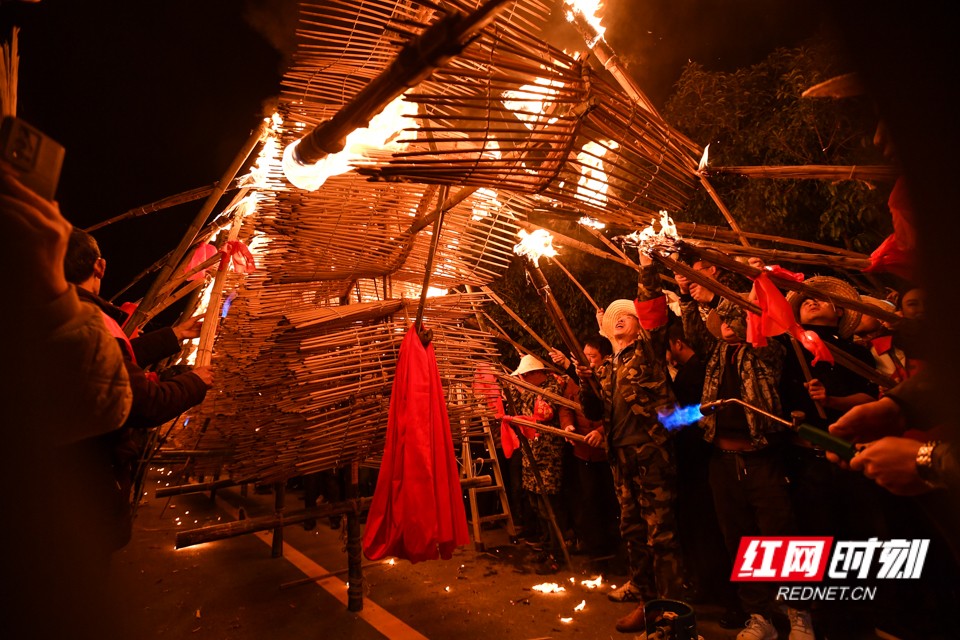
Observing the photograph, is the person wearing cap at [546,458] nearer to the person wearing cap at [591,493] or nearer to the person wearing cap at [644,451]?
the person wearing cap at [591,493]

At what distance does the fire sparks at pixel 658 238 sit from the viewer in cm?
279

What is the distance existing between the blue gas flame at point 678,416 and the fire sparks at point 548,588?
1.94m

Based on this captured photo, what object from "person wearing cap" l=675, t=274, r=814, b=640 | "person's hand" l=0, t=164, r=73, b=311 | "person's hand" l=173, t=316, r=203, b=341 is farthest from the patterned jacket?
"person's hand" l=0, t=164, r=73, b=311

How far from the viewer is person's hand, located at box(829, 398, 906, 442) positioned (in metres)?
1.94

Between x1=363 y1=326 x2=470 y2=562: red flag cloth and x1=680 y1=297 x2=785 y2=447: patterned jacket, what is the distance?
2.34 m

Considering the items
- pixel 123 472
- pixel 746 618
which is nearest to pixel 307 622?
pixel 123 472

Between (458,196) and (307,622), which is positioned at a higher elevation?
(458,196)

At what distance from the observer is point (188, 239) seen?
4.06 meters

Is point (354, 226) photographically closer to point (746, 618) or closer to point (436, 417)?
point (436, 417)

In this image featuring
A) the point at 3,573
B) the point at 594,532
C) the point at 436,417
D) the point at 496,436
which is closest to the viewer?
the point at 3,573

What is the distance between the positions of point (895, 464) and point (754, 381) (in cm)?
247

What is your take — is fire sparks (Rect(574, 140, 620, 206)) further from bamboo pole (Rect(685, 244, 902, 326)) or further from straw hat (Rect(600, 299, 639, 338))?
Result: straw hat (Rect(600, 299, 639, 338))

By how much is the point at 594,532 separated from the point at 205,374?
16.0 ft

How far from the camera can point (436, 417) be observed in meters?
3.37
